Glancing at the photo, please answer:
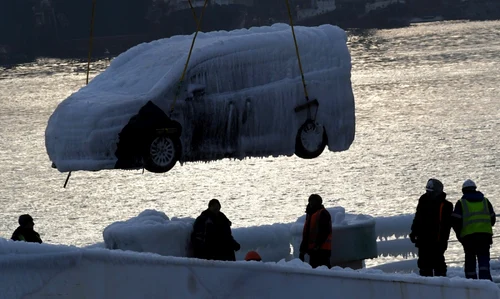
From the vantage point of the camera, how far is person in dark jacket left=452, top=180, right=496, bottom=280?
14.5 metres

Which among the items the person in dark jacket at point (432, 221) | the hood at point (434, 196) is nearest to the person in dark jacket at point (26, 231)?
the person in dark jacket at point (432, 221)

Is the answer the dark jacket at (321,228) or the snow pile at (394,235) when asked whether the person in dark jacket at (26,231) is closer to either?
the dark jacket at (321,228)

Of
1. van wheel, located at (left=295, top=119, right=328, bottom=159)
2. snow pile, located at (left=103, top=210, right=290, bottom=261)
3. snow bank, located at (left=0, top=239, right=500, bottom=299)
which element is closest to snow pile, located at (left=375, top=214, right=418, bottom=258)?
→ van wheel, located at (left=295, top=119, right=328, bottom=159)

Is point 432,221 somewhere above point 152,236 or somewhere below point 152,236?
above

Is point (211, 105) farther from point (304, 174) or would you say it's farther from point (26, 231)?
point (304, 174)

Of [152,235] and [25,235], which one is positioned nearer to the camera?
[25,235]

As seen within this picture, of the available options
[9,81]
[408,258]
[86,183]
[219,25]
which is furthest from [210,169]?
[219,25]

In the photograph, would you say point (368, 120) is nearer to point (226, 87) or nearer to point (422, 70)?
Result: point (422, 70)

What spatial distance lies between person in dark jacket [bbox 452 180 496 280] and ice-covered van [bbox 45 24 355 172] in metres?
3.88

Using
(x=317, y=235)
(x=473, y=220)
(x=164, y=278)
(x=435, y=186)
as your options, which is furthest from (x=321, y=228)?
(x=164, y=278)

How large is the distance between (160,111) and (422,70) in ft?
351

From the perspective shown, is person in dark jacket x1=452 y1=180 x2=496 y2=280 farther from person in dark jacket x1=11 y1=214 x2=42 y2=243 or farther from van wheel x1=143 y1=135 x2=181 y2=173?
person in dark jacket x1=11 y1=214 x2=42 y2=243

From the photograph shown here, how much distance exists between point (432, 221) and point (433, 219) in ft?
0.09

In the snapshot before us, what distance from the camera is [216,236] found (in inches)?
545
